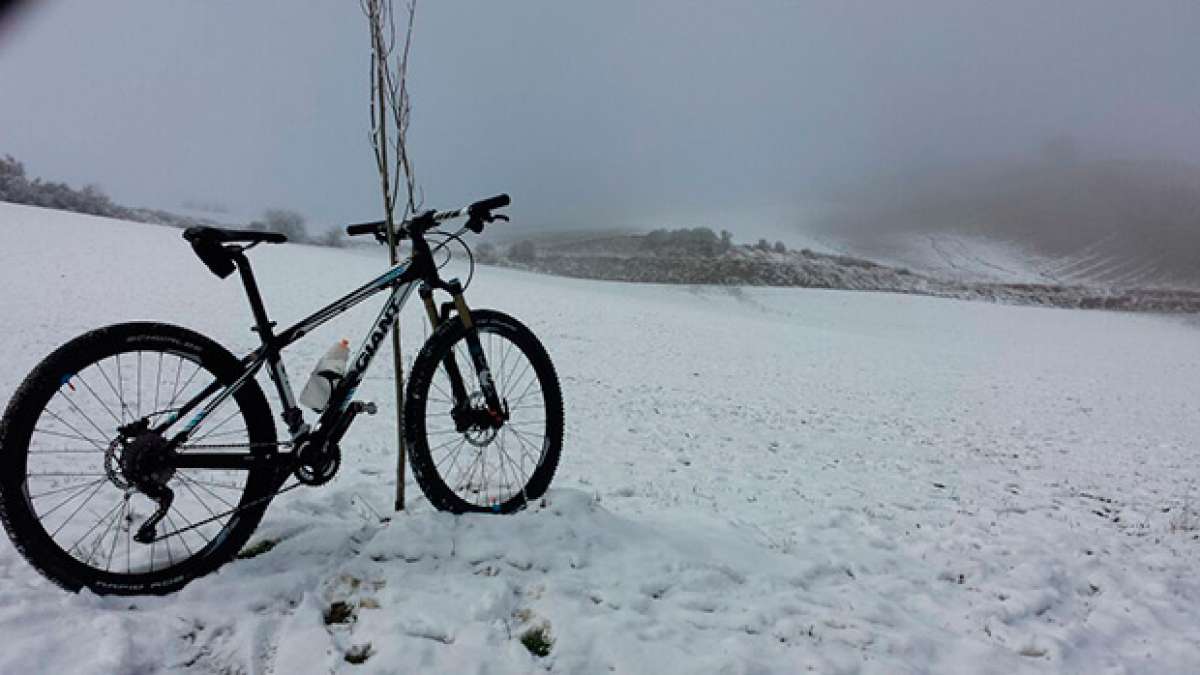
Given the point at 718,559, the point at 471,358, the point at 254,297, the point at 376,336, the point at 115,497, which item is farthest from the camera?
the point at 115,497

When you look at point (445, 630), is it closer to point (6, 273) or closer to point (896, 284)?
point (6, 273)

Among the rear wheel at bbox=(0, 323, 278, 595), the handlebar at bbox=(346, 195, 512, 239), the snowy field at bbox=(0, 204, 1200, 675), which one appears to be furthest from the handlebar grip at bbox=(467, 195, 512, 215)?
the snowy field at bbox=(0, 204, 1200, 675)

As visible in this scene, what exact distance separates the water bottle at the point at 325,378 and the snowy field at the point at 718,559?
0.78 meters

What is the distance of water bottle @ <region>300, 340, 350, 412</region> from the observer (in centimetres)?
300

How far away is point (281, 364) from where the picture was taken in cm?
297

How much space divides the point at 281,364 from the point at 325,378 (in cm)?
22

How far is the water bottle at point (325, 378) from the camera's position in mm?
3004

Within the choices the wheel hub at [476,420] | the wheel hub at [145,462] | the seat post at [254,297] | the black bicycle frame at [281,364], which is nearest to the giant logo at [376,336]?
the black bicycle frame at [281,364]

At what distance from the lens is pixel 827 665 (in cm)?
259

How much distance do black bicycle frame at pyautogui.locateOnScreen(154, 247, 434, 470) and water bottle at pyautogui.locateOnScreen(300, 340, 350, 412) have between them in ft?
0.11

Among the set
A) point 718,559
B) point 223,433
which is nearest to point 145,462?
point 223,433

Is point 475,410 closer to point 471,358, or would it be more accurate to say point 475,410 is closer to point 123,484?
point 471,358

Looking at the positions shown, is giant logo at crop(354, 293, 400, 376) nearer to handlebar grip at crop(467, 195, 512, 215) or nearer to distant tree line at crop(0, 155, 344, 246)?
handlebar grip at crop(467, 195, 512, 215)

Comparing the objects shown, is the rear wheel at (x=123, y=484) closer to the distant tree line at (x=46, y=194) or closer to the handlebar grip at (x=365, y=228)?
the handlebar grip at (x=365, y=228)
